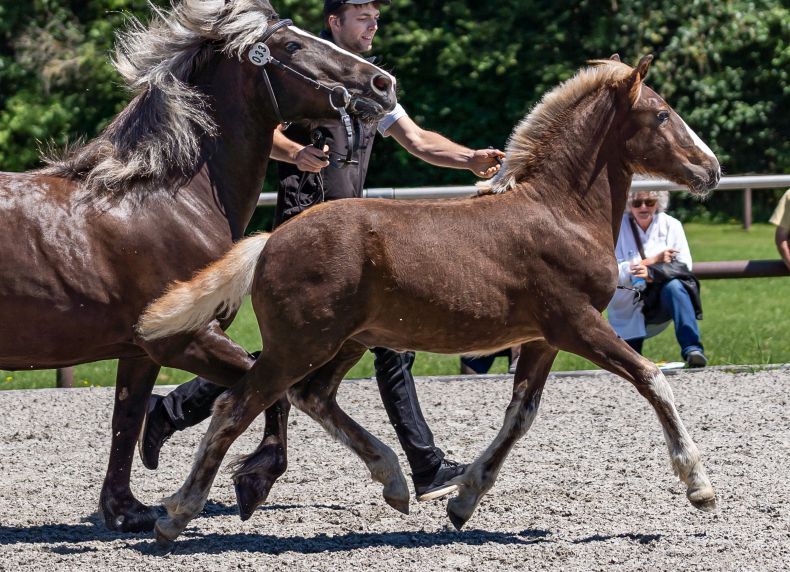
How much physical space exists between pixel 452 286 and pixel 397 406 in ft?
3.12

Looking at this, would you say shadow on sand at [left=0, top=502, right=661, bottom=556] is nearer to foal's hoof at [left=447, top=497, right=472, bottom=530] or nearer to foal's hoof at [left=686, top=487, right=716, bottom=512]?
foal's hoof at [left=447, top=497, right=472, bottom=530]

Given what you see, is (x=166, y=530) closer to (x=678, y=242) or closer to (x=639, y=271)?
(x=639, y=271)

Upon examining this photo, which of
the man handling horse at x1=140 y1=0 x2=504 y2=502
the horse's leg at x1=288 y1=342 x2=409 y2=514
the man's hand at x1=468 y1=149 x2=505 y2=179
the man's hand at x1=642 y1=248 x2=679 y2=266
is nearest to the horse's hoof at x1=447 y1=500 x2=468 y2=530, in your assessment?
the horse's leg at x1=288 y1=342 x2=409 y2=514

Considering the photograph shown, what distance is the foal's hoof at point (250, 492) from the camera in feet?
16.0

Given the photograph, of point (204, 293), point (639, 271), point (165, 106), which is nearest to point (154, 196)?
point (165, 106)

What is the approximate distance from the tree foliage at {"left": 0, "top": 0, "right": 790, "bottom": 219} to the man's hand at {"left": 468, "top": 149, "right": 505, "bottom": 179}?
12908 mm

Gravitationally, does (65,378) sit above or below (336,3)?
below

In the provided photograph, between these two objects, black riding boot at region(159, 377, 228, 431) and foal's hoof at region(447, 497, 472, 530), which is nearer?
foal's hoof at region(447, 497, 472, 530)

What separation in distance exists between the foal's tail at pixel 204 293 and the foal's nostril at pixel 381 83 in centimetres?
75

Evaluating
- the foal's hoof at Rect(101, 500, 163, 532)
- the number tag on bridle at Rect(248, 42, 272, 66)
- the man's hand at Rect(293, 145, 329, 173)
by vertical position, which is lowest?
the foal's hoof at Rect(101, 500, 163, 532)

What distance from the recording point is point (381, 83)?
16.3 ft

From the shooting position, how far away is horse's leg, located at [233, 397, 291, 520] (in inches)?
193

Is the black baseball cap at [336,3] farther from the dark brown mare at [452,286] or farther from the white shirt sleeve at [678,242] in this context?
the white shirt sleeve at [678,242]

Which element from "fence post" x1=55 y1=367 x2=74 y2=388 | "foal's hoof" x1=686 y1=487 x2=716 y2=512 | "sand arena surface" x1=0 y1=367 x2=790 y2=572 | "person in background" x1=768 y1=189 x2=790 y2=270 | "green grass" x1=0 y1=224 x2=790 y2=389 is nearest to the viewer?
"sand arena surface" x1=0 y1=367 x2=790 y2=572
